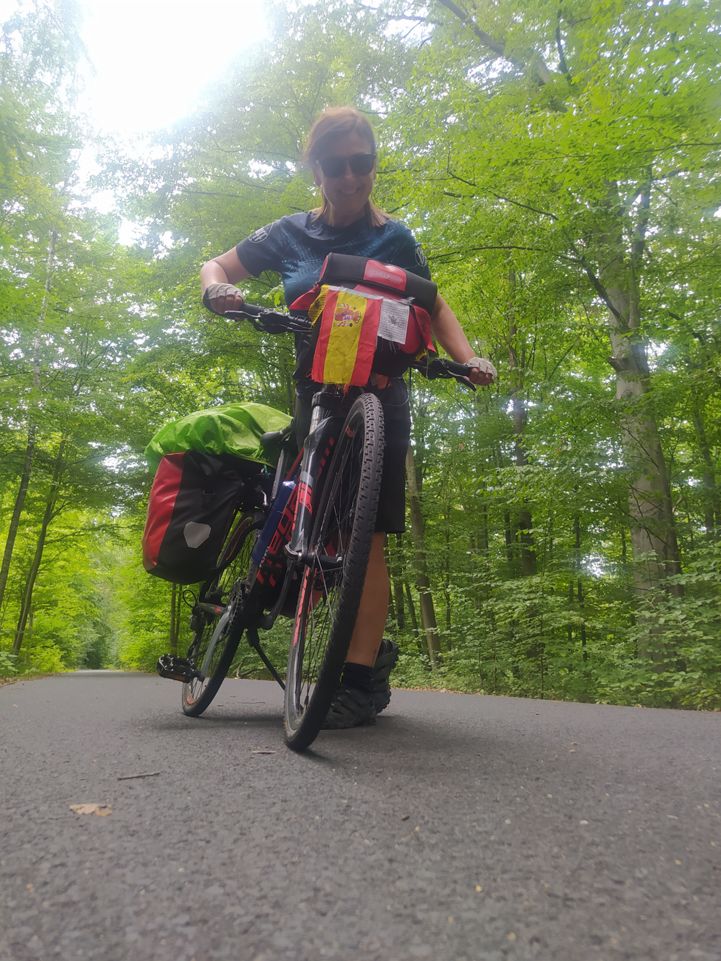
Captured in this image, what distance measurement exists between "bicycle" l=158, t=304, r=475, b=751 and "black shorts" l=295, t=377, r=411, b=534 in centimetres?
12

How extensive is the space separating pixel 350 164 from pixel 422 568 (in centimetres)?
947

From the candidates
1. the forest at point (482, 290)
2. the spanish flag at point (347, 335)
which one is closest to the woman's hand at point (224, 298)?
the spanish flag at point (347, 335)

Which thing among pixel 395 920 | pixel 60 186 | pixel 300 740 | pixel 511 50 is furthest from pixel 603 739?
pixel 60 186

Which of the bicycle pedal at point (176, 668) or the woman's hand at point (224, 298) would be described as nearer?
the woman's hand at point (224, 298)

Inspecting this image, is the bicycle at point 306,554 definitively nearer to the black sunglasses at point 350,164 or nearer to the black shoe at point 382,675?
the black shoe at point 382,675

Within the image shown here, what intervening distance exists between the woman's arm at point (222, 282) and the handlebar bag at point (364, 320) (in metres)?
0.27

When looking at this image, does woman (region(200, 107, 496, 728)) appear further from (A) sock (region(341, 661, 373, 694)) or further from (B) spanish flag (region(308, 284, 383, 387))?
(B) spanish flag (region(308, 284, 383, 387))

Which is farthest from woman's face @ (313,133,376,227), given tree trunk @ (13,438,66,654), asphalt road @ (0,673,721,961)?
tree trunk @ (13,438,66,654)

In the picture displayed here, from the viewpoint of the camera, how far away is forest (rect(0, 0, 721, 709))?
5.36 m

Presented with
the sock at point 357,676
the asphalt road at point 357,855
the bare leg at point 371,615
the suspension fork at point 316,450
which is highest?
the suspension fork at point 316,450

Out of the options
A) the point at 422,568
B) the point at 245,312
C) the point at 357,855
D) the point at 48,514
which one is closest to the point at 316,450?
the point at 245,312

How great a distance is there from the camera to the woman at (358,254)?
212 centimetres

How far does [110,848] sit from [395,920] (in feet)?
1.56

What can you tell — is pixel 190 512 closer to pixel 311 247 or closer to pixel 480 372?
pixel 311 247
